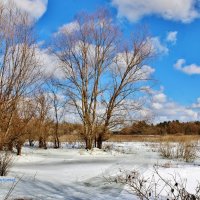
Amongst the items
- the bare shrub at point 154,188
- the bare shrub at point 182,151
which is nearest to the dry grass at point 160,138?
the bare shrub at point 182,151

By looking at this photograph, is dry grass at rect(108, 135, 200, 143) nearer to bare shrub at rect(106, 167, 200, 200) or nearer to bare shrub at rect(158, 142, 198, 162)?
bare shrub at rect(158, 142, 198, 162)

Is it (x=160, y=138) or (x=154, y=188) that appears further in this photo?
(x=160, y=138)

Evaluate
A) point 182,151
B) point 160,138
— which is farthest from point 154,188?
point 160,138

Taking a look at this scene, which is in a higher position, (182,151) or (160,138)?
(160,138)

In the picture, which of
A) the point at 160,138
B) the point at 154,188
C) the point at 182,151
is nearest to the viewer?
the point at 154,188

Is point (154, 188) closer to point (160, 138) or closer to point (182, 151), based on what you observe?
point (182, 151)

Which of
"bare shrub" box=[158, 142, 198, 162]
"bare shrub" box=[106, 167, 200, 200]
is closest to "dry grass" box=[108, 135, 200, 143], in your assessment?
"bare shrub" box=[158, 142, 198, 162]

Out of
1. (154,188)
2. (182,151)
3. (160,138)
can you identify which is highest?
(160,138)

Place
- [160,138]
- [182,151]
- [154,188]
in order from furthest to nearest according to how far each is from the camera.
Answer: [160,138] → [182,151] → [154,188]

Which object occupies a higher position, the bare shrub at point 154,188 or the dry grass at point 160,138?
the dry grass at point 160,138

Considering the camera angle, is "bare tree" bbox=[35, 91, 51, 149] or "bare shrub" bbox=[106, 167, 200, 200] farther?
"bare tree" bbox=[35, 91, 51, 149]

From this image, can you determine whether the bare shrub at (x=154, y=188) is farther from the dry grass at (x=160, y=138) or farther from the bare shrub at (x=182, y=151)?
the dry grass at (x=160, y=138)

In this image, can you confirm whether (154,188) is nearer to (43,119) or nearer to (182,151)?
(182,151)

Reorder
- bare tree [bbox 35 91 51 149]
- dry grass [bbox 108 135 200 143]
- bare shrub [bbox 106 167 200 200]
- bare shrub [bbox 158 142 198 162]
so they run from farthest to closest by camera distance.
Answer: bare tree [bbox 35 91 51 149] → dry grass [bbox 108 135 200 143] → bare shrub [bbox 158 142 198 162] → bare shrub [bbox 106 167 200 200]
